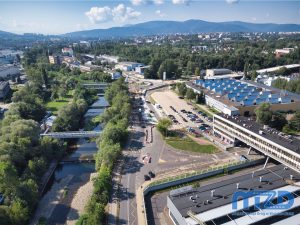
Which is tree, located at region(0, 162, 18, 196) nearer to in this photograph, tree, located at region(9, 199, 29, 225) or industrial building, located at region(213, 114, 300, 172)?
tree, located at region(9, 199, 29, 225)

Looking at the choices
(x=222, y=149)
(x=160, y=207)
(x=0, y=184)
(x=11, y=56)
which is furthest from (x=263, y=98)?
(x=11, y=56)

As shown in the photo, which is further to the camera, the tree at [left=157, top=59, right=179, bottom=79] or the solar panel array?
the tree at [left=157, top=59, right=179, bottom=79]

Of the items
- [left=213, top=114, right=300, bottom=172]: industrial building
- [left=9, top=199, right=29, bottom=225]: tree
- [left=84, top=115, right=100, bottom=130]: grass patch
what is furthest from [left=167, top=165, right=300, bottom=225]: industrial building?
[left=84, top=115, right=100, bottom=130]: grass patch

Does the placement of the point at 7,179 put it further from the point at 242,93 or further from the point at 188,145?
the point at 242,93

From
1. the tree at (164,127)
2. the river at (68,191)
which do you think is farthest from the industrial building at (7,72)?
the tree at (164,127)

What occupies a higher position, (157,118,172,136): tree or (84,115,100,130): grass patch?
(157,118,172,136): tree

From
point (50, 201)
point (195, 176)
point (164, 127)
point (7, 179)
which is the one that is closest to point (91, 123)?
point (164, 127)

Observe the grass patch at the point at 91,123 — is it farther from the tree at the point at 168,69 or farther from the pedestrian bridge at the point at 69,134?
the tree at the point at 168,69

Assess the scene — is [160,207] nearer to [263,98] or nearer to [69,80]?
[263,98]
